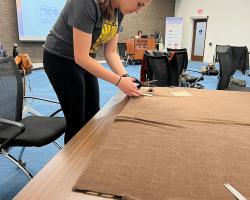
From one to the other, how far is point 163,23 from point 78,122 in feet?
34.2

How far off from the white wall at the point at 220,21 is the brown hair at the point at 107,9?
9.39m

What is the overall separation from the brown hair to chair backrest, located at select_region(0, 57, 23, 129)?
0.73 meters

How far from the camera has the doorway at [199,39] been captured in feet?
35.7

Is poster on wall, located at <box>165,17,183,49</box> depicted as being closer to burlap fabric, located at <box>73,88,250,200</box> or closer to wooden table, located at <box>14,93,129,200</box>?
burlap fabric, located at <box>73,88,250,200</box>

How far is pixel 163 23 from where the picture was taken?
442 inches

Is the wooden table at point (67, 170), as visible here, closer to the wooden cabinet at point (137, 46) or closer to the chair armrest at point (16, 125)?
the chair armrest at point (16, 125)

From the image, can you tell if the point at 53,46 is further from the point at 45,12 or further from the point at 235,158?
the point at 45,12

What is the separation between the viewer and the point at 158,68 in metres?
2.90

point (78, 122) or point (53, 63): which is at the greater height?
point (53, 63)

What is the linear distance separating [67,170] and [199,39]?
11.2 metres

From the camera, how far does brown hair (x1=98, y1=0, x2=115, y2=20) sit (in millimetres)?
1184

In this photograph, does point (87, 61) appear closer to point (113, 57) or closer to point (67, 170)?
point (113, 57)

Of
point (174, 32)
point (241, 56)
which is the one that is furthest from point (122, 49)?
point (241, 56)

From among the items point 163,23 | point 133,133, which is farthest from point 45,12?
point 133,133
